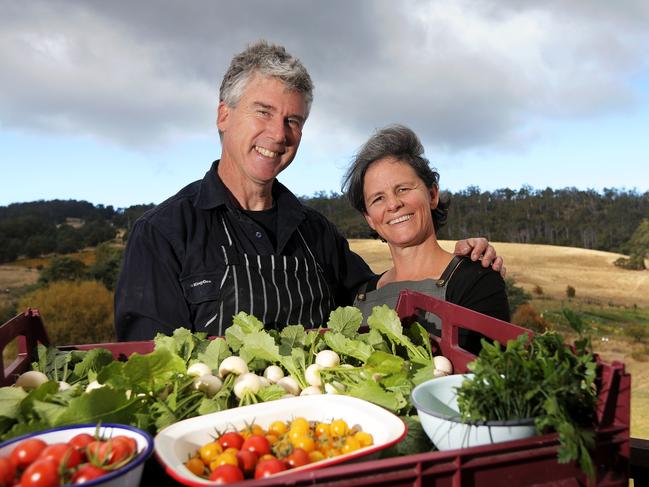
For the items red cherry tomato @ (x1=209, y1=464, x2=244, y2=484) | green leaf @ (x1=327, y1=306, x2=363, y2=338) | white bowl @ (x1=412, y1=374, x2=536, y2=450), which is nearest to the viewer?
red cherry tomato @ (x1=209, y1=464, x2=244, y2=484)

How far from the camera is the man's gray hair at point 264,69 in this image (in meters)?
3.44

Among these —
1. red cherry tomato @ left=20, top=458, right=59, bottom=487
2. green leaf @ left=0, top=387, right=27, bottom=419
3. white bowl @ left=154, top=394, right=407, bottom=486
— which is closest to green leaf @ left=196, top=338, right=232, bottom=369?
white bowl @ left=154, top=394, right=407, bottom=486

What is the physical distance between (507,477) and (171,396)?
Result: 1014 millimetres

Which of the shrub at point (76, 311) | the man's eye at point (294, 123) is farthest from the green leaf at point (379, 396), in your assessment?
the shrub at point (76, 311)

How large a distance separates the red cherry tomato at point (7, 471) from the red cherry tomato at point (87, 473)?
0.17 metres

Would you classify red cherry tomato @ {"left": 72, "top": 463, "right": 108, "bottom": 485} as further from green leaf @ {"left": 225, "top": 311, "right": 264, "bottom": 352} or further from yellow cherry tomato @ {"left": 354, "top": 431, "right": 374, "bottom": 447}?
green leaf @ {"left": 225, "top": 311, "right": 264, "bottom": 352}

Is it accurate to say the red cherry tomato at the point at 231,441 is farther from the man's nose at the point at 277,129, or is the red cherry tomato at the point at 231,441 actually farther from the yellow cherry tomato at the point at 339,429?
the man's nose at the point at 277,129

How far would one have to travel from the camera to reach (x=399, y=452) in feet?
5.87

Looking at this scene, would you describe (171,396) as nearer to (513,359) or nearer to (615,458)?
(513,359)

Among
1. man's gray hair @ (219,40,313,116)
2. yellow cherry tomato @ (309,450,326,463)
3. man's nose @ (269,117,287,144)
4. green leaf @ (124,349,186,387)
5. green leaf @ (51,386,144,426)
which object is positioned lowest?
yellow cherry tomato @ (309,450,326,463)

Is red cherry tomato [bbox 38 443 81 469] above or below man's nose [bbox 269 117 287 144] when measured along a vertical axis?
below

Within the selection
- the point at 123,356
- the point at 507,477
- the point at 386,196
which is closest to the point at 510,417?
the point at 507,477

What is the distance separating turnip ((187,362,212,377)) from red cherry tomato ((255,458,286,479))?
2.38ft

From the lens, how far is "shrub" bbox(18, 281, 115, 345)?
13195 mm
